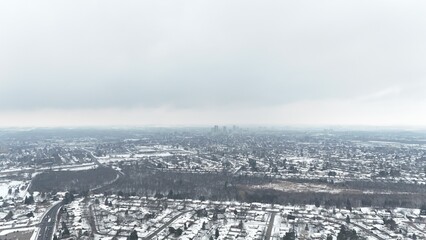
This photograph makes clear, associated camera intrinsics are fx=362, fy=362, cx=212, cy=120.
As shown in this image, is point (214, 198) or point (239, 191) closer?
point (214, 198)

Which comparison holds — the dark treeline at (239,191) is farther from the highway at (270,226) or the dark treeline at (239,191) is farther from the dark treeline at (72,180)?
the highway at (270,226)

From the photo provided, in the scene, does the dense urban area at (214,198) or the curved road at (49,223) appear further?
the dense urban area at (214,198)

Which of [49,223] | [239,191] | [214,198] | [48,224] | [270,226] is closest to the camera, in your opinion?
[270,226]

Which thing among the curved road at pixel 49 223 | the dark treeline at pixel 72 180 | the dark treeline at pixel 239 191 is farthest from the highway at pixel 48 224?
the dark treeline at pixel 72 180

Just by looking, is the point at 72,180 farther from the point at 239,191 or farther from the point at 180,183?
the point at 239,191

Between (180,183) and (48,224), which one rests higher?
(180,183)

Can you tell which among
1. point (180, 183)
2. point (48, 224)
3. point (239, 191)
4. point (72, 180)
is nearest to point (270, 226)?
point (239, 191)

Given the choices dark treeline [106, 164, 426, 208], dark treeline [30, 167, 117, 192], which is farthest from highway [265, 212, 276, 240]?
dark treeline [30, 167, 117, 192]

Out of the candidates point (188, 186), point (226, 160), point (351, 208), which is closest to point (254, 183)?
point (188, 186)
